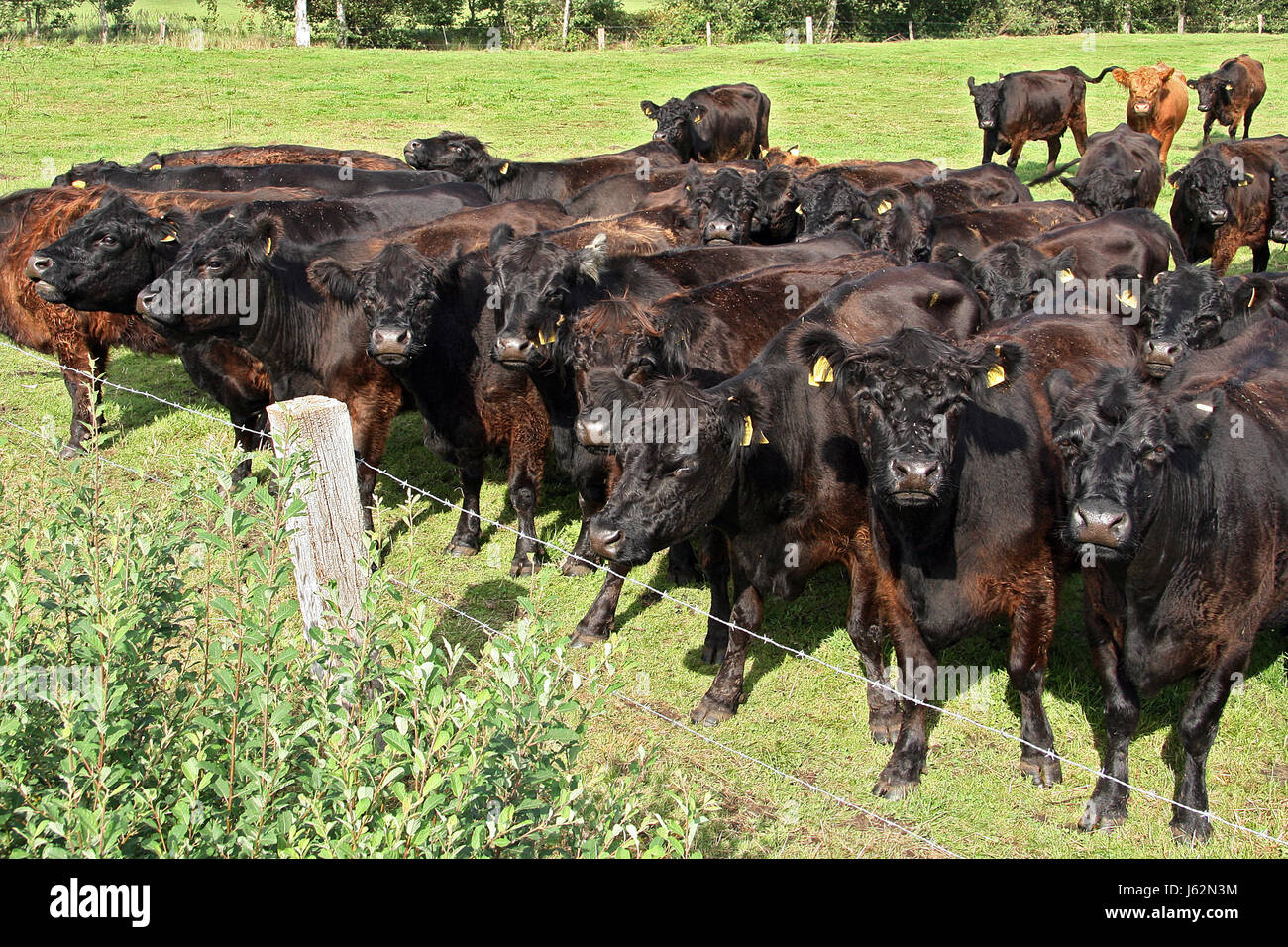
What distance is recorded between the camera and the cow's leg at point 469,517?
25.7 ft

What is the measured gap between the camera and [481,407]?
7789 millimetres

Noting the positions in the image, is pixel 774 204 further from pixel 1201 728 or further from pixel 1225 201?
pixel 1201 728

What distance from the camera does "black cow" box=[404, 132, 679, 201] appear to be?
14.4 metres

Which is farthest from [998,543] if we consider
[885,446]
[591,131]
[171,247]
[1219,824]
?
[591,131]

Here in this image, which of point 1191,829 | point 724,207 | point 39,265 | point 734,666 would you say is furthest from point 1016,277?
point 39,265

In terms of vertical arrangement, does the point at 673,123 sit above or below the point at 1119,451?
above

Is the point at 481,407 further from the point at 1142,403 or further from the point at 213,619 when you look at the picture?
the point at 1142,403

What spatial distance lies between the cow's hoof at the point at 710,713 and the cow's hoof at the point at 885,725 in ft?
2.29

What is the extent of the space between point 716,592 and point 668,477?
149 centimetres

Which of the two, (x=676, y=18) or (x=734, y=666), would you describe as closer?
(x=734, y=666)

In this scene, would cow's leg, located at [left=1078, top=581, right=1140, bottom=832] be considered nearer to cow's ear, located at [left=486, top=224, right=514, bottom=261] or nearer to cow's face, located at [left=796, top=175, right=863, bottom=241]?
cow's ear, located at [left=486, top=224, right=514, bottom=261]

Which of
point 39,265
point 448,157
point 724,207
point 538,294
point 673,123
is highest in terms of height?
point 673,123

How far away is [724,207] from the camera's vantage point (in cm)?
1018

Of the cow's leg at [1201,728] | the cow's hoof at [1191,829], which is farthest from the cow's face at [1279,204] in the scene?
the cow's hoof at [1191,829]
